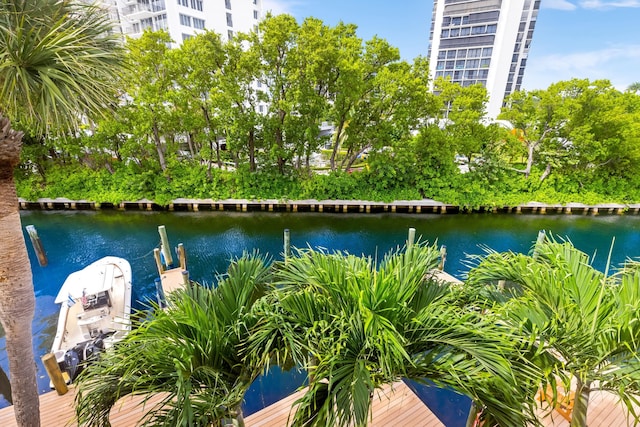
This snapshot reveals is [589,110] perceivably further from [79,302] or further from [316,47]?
[79,302]

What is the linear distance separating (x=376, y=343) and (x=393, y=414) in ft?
9.97

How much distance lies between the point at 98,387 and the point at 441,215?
17145 mm

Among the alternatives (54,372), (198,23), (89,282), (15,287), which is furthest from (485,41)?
(54,372)

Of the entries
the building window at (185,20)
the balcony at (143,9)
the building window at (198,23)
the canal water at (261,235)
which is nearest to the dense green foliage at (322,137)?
the canal water at (261,235)

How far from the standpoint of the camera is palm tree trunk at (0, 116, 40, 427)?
3.13 m

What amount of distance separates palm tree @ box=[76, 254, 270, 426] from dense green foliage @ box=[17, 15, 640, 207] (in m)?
13.3

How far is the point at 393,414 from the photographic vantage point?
4520 millimetres

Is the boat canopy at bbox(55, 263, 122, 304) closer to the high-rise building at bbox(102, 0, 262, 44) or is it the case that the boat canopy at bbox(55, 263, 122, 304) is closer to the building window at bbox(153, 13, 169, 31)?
the high-rise building at bbox(102, 0, 262, 44)

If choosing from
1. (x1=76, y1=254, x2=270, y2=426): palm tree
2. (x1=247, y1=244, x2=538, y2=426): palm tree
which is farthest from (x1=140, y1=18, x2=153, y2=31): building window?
(x1=247, y1=244, x2=538, y2=426): palm tree

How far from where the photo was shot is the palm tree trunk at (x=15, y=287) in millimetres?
3132

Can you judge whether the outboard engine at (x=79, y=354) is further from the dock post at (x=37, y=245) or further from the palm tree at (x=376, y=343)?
the dock post at (x=37, y=245)

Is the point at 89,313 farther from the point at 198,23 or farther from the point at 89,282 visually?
the point at 198,23

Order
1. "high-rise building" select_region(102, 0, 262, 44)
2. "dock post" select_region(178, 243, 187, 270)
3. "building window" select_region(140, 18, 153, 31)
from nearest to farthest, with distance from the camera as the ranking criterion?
"dock post" select_region(178, 243, 187, 270)
"high-rise building" select_region(102, 0, 262, 44)
"building window" select_region(140, 18, 153, 31)

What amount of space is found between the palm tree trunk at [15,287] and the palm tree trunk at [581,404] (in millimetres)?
5773
